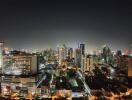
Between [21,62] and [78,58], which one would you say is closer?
[21,62]

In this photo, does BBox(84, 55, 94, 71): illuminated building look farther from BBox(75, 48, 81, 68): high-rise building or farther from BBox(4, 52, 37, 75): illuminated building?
BBox(4, 52, 37, 75): illuminated building

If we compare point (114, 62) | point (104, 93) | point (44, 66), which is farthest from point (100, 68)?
point (104, 93)

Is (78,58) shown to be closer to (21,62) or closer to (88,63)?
(88,63)

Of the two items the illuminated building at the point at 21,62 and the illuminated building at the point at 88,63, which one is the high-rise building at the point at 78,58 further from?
the illuminated building at the point at 21,62

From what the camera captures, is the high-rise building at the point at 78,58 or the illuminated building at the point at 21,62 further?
the high-rise building at the point at 78,58

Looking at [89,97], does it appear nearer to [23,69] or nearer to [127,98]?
[127,98]

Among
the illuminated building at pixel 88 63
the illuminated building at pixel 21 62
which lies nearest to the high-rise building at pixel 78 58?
the illuminated building at pixel 88 63

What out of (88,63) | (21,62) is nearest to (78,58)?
(88,63)

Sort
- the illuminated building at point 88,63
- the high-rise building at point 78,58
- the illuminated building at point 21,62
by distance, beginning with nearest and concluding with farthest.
Result: the illuminated building at point 21,62 → the illuminated building at point 88,63 → the high-rise building at point 78,58

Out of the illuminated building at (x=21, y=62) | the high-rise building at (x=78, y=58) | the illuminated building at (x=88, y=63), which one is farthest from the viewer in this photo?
the high-rise building at (x=78, y=58)

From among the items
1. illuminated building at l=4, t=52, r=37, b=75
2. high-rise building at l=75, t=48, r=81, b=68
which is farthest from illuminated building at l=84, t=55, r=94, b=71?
illuminated building at l=4, t=52, r=37, b=75

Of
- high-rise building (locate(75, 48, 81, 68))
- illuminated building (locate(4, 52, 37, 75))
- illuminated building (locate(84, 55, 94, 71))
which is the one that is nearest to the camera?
illuminated building (locate(4, 52, 37, 75))
